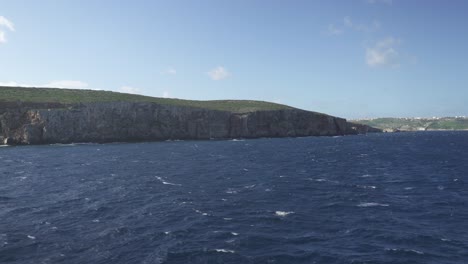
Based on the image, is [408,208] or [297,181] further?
[297,181]

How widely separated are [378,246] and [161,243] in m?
21.6

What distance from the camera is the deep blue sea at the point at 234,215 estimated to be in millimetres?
37344

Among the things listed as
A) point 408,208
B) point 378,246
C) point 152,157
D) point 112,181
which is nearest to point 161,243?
point 378,246

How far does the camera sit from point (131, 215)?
51.0 meters

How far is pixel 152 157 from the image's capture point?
387ft

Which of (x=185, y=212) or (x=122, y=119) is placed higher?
(x=122, y=119)

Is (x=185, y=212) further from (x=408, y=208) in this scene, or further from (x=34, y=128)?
(x=34, y=128)

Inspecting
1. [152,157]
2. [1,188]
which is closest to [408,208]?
[1,188]

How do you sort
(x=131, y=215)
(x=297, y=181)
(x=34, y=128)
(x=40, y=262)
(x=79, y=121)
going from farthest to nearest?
(x=79, y=121)
(x=34, y=128)
(x=297, y=181)
(x=131, y=215)
(x=40, y=262)

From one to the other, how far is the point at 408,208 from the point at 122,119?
160979mm

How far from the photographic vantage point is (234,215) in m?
50.1

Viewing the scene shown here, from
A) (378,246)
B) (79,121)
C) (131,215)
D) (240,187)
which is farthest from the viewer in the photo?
(79,121)

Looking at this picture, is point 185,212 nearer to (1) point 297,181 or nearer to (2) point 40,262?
(2) point 40,262

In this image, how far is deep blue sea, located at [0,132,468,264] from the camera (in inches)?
1470
